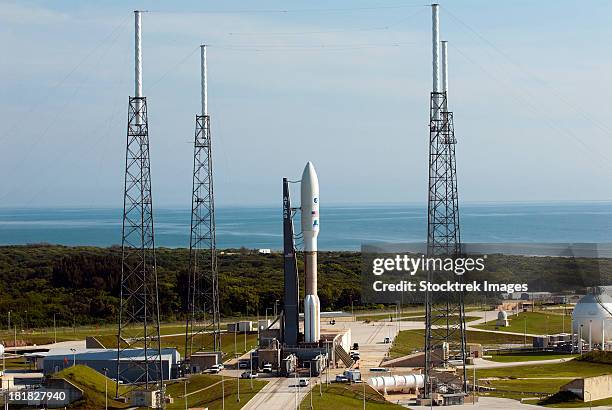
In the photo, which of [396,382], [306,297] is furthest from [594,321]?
[396,382]

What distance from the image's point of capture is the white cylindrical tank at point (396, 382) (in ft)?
211

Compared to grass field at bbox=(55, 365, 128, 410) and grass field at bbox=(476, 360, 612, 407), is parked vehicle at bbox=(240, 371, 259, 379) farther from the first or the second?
grass field at bbox=(476, 360, 612, 407)

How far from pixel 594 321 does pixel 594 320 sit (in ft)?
0.51

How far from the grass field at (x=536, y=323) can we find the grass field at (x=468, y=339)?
4.40 metres

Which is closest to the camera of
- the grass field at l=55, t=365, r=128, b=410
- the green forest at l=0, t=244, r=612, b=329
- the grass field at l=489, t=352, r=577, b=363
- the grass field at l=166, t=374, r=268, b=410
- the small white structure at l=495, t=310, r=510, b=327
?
the grass field at l=55, t=365, r=128, b=410

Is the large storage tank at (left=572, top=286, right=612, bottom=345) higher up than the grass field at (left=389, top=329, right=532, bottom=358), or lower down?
higher up

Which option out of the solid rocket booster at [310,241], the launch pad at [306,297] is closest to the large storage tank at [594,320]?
the launch pad at [306,297]

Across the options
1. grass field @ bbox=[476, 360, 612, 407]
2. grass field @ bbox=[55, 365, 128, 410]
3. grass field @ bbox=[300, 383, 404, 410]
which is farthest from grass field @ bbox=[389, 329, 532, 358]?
grass field @ bbox=[55, 365, 128, 410]

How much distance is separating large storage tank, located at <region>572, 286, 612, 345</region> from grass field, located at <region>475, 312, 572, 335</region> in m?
9.69

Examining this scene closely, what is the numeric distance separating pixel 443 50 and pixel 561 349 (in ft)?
108

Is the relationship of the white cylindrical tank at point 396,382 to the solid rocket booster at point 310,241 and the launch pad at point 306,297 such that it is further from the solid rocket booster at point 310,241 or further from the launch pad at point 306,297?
the solid rocket booster at point 310,241

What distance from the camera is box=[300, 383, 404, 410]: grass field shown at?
58.3 metres

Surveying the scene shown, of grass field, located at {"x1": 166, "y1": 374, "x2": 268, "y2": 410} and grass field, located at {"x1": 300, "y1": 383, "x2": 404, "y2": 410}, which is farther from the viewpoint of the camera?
grass field, located at {"x1": 166, "y1": 374, "x2": 268, "y2": 410}

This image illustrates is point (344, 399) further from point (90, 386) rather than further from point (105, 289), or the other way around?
point (105, 289)
